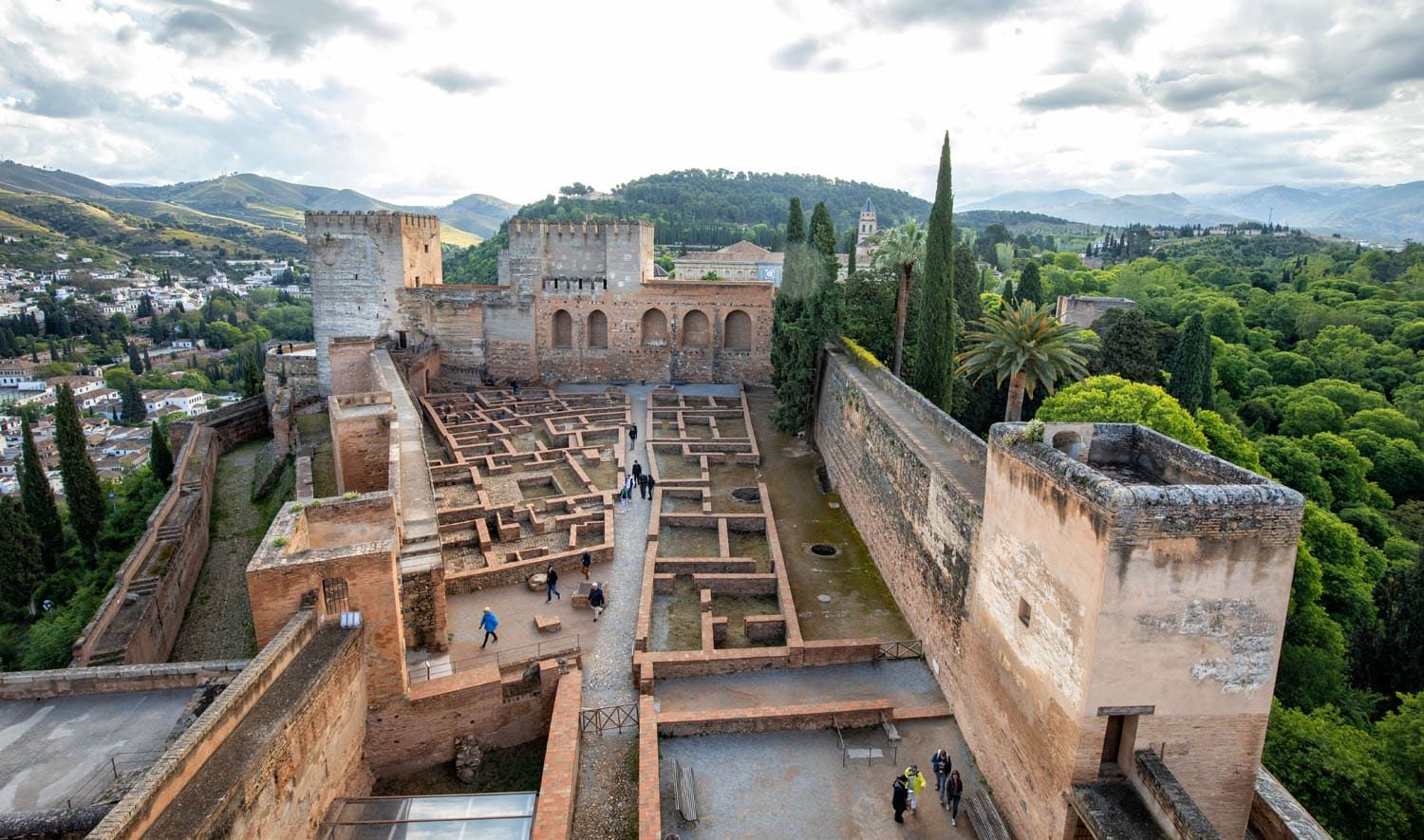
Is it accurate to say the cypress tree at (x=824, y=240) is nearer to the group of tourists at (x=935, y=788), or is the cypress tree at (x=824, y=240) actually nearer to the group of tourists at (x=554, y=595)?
the group of tourists at (x=554, y=595)

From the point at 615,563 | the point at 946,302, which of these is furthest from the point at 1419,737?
the point at 615,563

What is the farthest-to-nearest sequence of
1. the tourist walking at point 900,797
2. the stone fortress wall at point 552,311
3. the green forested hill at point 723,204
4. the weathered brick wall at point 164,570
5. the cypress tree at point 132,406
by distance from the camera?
the green forested hill at point 723,204, the cypress tree at point 132,406, the stone fortress wall at point 552,311, the weathered brick wall at point 164,570, the tourist walking at point 900,797

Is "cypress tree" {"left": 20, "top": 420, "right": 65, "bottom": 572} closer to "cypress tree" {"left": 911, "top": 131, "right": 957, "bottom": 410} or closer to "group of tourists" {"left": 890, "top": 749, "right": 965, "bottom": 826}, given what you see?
"cypress tree" {"left": 911, "top": 131, "right": 957, "bottom": 410}

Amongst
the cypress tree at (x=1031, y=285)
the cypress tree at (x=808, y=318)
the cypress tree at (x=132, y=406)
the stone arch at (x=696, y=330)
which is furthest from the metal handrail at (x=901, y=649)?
the cypress tree at (x=132, y=406)

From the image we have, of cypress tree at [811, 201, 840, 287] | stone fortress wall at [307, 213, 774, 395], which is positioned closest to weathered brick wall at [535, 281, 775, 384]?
stone fortress wall at [307, 213, 774, 395]

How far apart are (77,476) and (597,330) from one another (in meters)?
18.7

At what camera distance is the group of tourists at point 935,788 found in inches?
392

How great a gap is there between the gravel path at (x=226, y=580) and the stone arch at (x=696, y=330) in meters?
16.8

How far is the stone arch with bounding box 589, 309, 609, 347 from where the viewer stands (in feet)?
108

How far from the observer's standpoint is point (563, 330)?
32.9 metres

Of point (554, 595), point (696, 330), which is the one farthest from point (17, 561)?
point (696, 330)

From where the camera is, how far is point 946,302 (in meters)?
21.4

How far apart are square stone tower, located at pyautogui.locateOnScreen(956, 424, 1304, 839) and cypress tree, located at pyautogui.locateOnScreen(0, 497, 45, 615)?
30.7 meters

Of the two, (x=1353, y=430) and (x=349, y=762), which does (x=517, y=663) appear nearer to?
(x=349, y=762)
